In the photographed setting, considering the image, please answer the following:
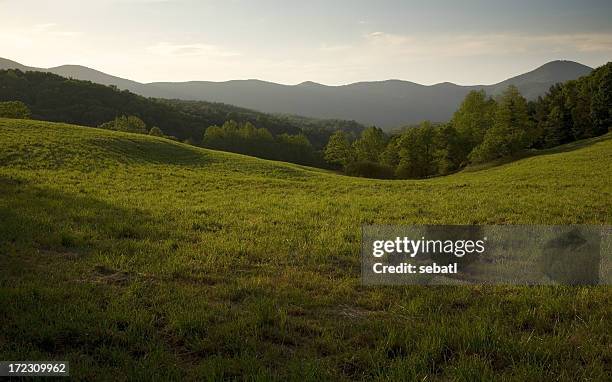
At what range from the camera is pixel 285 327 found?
580cm

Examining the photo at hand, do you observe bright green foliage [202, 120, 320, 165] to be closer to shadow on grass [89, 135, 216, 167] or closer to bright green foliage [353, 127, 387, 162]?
bright green foliage [353, 127, 387, 162]

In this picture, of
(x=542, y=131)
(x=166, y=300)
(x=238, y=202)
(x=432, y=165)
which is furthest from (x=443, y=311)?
(x=542, y=131)

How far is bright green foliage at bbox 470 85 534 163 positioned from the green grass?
47386 millimetres

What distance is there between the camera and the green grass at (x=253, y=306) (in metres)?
4.82

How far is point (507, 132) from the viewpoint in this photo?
6034cm

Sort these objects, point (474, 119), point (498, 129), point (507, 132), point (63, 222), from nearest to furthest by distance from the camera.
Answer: point (63, 222) < point (498, 129) < point (507, 132) < point (474, 119)

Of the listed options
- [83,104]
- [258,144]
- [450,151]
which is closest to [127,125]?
[258,144]

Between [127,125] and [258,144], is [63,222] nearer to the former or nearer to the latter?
[127,125]

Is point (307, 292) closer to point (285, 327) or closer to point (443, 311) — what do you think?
point (285, 327)

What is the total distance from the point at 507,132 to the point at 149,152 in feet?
168

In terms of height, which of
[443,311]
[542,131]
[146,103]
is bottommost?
[443,311]

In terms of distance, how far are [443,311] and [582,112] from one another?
83056 mm

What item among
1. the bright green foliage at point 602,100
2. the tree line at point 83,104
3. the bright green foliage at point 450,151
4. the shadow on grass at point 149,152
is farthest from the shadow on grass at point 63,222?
the tree line at point 83,104

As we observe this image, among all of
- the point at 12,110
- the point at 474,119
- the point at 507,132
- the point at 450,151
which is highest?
the point at 12,110
